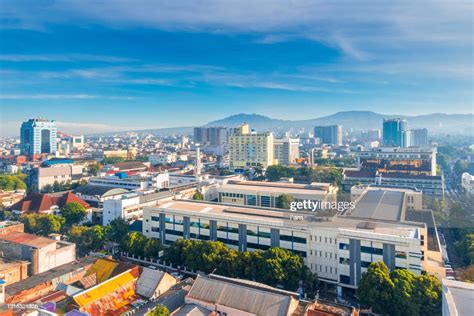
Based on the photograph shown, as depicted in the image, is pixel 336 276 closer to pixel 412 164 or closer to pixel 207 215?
pixel 207 215

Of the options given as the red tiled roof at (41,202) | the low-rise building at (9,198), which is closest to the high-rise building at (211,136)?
the low-rise building at (9,198)

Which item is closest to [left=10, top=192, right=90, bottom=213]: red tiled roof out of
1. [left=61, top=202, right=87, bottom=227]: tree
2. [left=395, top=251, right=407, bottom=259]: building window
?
[left=61, top=202, right=87, bottom=227]: tree

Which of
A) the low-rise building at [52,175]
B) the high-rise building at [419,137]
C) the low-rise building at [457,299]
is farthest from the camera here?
the high-rise building at [419,137]

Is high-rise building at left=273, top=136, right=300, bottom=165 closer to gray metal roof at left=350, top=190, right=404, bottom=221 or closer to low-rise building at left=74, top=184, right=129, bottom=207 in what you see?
gray metal roof at left=350, top=190, right=404, bottom=221

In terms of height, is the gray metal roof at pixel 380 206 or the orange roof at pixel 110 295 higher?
the gray metal roof at pixel 380 206

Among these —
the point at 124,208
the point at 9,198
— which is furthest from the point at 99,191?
the point at 124,208

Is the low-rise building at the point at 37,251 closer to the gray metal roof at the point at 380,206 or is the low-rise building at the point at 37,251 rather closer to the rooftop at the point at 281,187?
the gray metal roof at the point at 380,206
